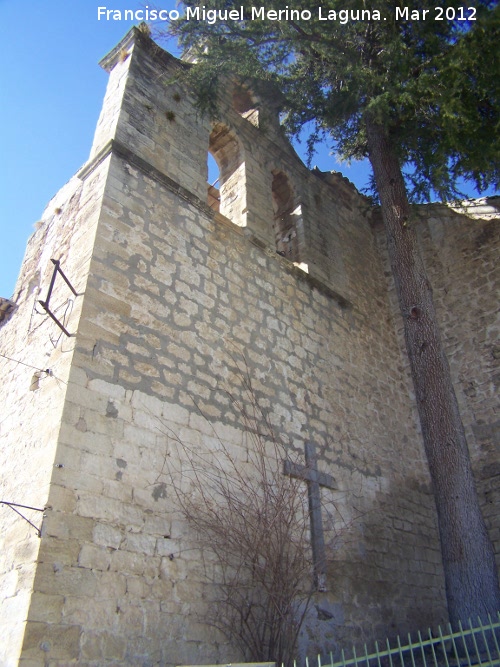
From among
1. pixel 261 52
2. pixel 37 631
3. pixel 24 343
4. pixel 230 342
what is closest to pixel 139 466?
pixel 37 631

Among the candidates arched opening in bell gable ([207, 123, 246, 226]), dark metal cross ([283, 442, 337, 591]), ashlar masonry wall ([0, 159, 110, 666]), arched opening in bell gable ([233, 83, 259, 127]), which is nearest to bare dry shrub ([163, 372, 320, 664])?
dark metal cross ([283, 442, 337, 591])

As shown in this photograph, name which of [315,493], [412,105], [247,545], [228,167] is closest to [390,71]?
[412,105]

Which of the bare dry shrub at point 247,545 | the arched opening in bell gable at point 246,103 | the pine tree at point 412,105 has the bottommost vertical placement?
the bare dry shrub at point 247,545

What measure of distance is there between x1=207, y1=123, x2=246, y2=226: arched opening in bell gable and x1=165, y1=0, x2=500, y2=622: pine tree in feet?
2.69

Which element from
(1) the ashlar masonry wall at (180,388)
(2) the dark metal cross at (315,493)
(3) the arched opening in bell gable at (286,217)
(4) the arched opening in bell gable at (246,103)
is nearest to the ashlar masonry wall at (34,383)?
(1) the ashlar masonry wall at (180,388)

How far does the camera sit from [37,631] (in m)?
3.68

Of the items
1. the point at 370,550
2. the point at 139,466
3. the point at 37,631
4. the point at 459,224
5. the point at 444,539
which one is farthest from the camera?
the point at 459,224

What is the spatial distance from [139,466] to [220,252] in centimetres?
290

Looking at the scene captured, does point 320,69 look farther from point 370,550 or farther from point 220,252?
point 370,550

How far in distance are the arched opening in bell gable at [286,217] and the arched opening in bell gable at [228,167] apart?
0.83 meters

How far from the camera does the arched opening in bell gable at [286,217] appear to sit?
8.67 metres

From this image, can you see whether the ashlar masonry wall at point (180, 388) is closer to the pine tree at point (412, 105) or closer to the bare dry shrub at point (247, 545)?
the bare dry shrub at point (247, 545)

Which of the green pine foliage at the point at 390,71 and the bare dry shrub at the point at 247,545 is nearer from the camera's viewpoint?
the bare dry shrub at the point at 247,545

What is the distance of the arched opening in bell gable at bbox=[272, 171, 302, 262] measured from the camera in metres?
8.67
